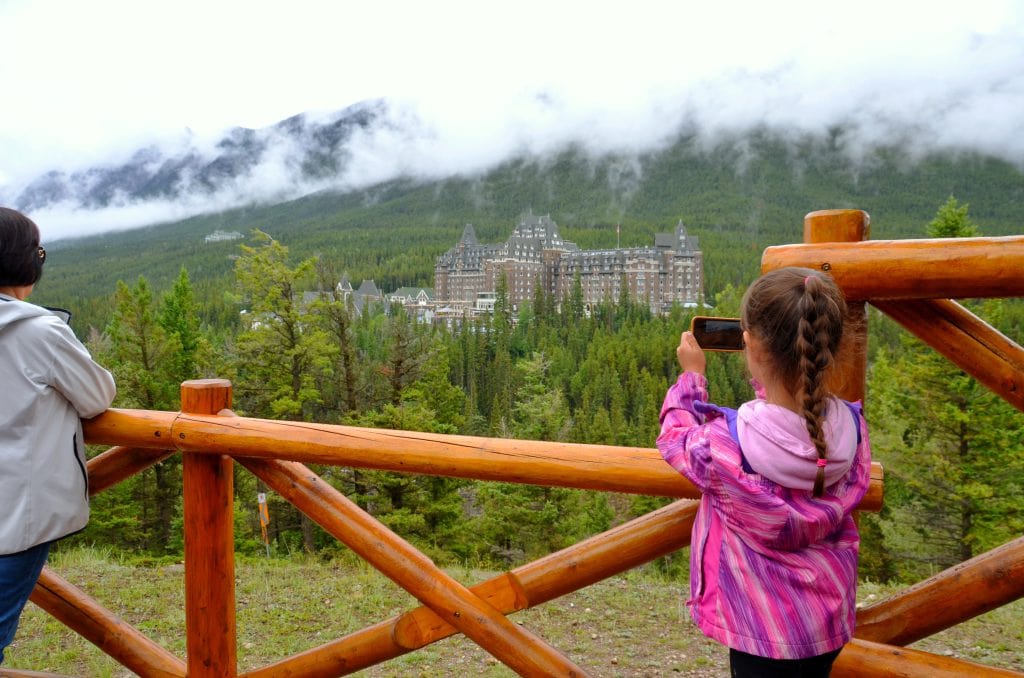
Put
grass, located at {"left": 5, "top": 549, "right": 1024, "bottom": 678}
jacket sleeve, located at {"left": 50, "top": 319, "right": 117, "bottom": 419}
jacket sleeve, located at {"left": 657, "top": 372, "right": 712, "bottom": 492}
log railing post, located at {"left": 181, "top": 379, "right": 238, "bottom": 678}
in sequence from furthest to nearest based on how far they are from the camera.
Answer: grass, located at {"left": 5, "top": 549, "right": 1024, "bottom": 678} → log railing post, located at {"left": 181, "top": 379, "right": 238, "bottom": 678} → jacket sleeve, located at {"left": 50, "top": 319, "right": 117, "bottom": 419} → jacket sleeve, located at {"left": 657, "top": 372, "right": 712, "bottom": 492}

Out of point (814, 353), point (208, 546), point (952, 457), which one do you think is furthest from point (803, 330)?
point (952, 457)

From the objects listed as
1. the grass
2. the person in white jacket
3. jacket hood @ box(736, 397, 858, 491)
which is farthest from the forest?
jacket hood @ box(736, 397, 858, 491)

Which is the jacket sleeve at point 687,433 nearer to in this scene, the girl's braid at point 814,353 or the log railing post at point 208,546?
the girl's braid at point 814,353

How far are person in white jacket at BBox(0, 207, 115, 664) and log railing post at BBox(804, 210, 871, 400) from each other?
7.09 feet

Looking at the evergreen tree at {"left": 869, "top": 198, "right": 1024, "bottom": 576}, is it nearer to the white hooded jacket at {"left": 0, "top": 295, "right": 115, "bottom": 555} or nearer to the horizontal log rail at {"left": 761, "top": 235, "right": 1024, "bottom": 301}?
the horizontal log rail at {"left": 761, "top": 235, "right": 1024, "bottom": 301}

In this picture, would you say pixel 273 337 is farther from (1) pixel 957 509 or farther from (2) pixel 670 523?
(2) pixel 670 523

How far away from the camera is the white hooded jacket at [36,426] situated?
214cm

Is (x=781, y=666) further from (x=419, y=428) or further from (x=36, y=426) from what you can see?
(x=419, y=428)

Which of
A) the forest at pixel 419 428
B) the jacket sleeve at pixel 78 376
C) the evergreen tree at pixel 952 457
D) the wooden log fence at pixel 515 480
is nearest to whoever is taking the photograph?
the wooden log fence at pixel 515 480

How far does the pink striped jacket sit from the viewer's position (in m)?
1.54

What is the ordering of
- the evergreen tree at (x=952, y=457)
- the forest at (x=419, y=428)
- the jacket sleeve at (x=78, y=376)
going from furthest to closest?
the forest at (x=419, y=428) → the evergreen tree at (x=952, y=457) → the jacket sleeve at (x=78, y=376)

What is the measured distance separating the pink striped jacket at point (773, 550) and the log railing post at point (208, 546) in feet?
5.53

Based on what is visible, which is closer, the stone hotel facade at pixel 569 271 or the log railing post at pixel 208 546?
the log railing post at pixel 208 546

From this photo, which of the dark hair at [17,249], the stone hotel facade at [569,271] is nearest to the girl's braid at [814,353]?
the dark hair at [17,249]
